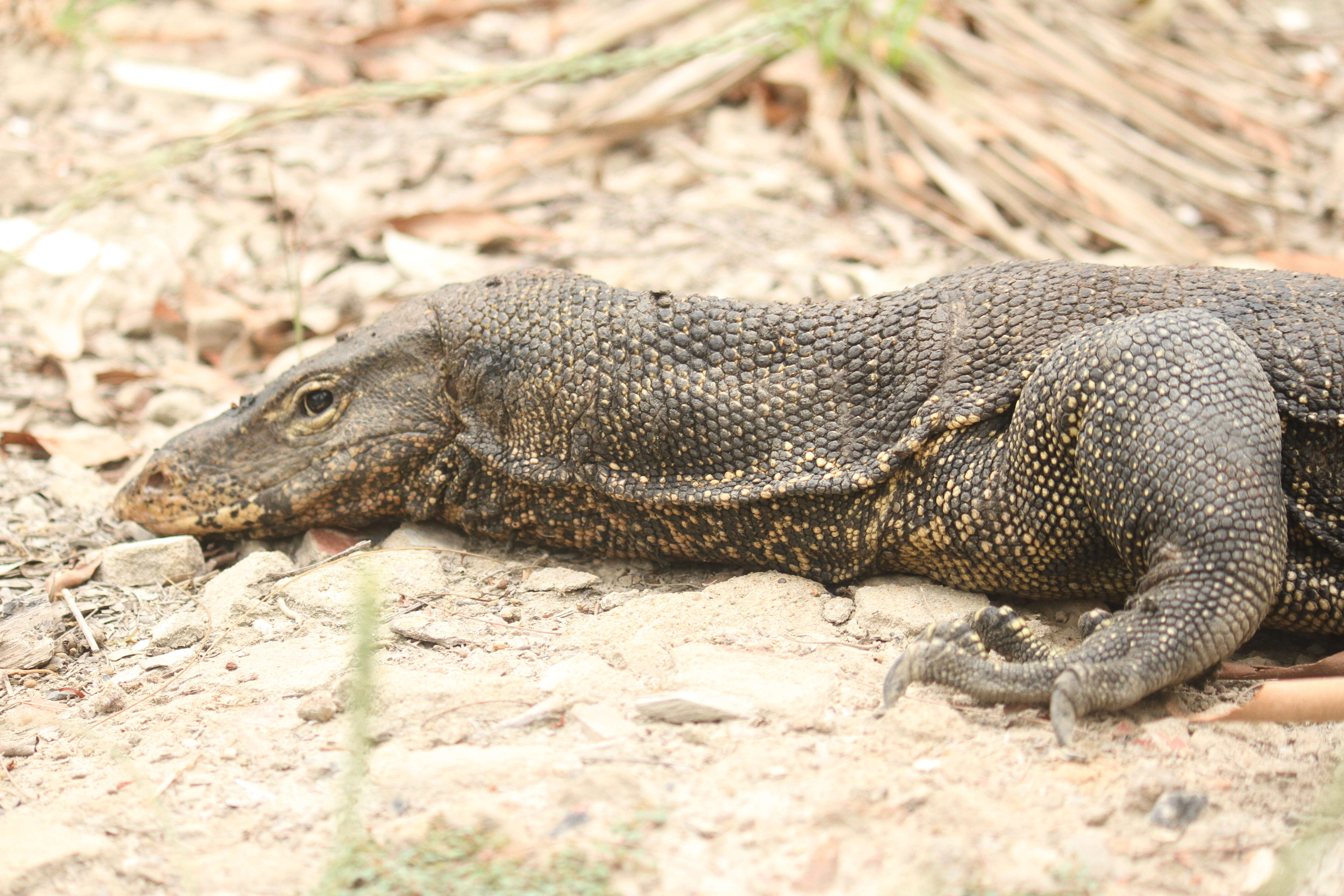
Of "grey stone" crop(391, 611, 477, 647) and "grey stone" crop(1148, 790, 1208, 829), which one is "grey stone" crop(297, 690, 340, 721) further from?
"grey stone" crop(1148, 790, 1208, 829)

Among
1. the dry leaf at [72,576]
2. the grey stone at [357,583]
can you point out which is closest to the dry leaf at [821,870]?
the grey stone at [357,583]

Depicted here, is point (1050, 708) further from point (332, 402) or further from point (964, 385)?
point (332, 402)

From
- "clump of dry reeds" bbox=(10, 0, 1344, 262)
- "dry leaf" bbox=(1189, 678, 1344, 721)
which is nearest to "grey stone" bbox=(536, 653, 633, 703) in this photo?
"dry leaf" bbox=(1189, 678, 1344, 721)

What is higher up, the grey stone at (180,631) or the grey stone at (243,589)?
the grey stone at (243,589)

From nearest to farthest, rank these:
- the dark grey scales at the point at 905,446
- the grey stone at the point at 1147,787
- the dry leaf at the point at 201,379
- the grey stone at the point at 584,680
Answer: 1. the grey stone at the point at 1147,787
2. the dark grey scales at the point at 905,446
3. the grey stone at the point at 584,680
4. the dry leaf at the point at 201,379

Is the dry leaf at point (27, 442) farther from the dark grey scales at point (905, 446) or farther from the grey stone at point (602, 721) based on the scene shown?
the grey stone at point (602, 721)

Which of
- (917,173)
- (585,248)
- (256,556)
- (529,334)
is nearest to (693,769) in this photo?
(529,334)
